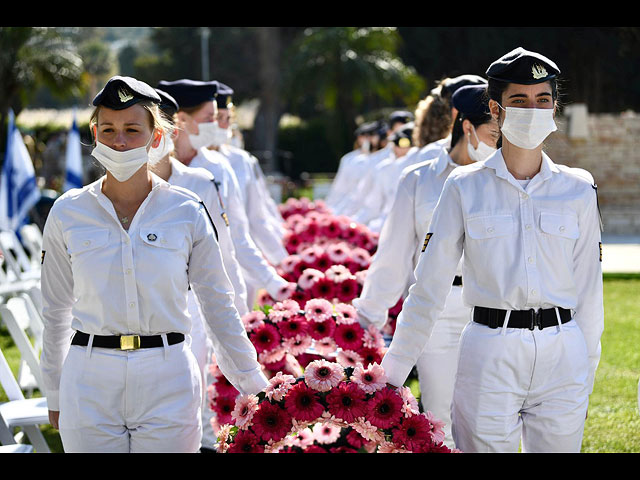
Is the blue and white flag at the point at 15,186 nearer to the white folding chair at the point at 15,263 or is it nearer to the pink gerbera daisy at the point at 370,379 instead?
the white folding chair at the point at 15,263

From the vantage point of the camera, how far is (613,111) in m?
28.8

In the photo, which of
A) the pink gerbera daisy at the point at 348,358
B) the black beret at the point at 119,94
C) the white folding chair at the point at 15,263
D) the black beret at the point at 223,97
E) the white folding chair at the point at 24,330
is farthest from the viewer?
the white folding chair at the point at 15,263

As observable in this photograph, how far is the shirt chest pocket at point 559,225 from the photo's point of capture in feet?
12.3

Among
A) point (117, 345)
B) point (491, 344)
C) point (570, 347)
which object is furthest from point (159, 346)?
point (570, 347)

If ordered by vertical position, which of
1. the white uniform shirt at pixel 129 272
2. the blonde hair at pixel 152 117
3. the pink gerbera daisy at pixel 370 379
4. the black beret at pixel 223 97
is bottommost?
the pink gerbera daisy at pixel 370 379

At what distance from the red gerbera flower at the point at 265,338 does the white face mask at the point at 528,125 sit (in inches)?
83.1

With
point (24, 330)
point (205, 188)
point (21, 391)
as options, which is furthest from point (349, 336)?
point (24, 330)

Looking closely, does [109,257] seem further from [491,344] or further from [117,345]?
[491,344]

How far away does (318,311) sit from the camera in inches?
215

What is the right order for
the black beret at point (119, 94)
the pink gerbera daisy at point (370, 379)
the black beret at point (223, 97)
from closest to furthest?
the black beret at point (119, 94)
the pink gerbera daisy at point (370, 379)
the black beret at point (223, 97)

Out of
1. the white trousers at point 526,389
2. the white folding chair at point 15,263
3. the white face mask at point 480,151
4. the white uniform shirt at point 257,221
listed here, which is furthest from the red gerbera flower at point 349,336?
the white folding chair at point 15,263

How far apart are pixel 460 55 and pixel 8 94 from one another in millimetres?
15987

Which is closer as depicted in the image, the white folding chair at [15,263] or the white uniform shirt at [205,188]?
the white uniform shirt at [205,188]

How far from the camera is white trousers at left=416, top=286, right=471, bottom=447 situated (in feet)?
16.8
